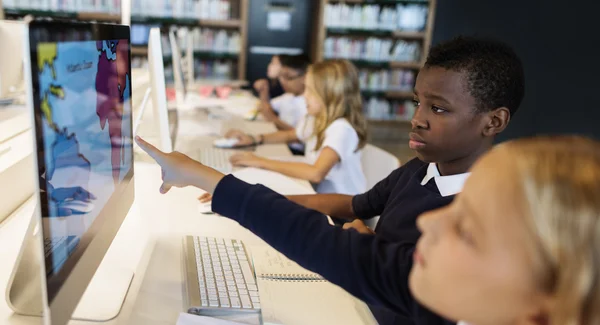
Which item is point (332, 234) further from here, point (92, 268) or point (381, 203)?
point (381, 203)

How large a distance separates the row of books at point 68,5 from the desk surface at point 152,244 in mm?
3644

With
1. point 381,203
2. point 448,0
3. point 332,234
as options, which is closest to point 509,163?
point 332,234

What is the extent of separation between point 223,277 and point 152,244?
9.8 inches

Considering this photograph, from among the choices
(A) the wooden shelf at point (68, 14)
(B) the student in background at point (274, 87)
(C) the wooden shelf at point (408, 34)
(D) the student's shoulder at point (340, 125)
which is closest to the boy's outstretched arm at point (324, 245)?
(D) the student's shoulder at point (340, 125)

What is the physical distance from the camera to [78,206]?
0.71 metres

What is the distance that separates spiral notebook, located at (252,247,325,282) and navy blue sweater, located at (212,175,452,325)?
0.76ft

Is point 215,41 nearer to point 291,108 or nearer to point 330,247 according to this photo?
point 291,108

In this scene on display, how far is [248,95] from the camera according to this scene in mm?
4023

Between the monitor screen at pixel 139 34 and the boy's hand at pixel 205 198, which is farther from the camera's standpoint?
the monitor screen at pixel 139 34

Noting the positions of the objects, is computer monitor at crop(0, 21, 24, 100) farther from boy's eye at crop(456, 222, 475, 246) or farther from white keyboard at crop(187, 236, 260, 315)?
boy's eye at crop(456, 222, 475, 246)

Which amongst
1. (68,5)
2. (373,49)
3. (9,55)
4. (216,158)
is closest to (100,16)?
(68,5)

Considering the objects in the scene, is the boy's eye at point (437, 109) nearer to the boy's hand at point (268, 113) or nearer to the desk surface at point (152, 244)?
the desk surface at point (152, 244)

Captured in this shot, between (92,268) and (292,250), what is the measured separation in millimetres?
306

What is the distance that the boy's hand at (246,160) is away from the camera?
183 cm
